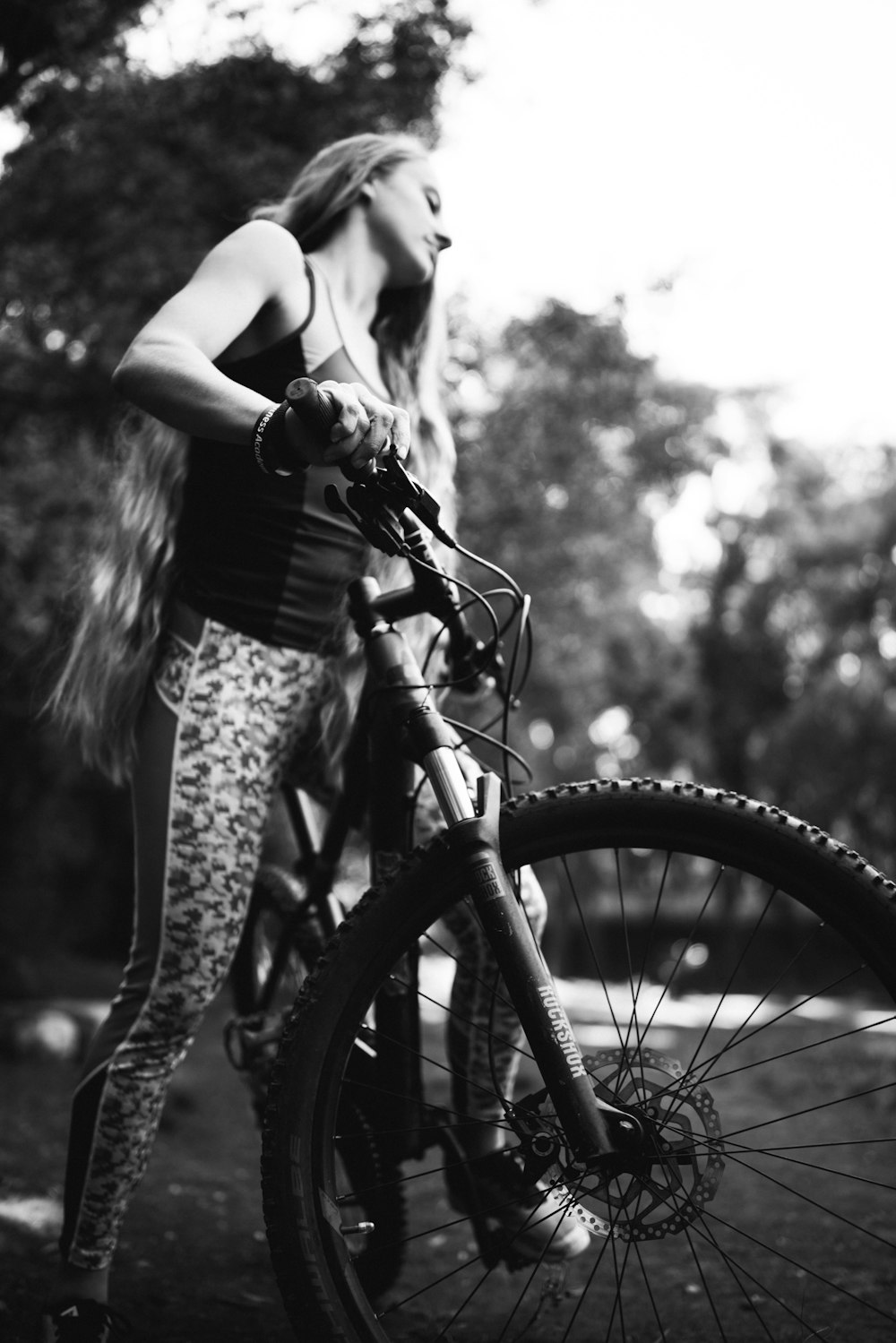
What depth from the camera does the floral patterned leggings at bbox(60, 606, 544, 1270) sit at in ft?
5.78

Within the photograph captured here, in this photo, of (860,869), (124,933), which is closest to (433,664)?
(860,869)

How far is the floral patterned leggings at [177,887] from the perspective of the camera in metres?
1.76

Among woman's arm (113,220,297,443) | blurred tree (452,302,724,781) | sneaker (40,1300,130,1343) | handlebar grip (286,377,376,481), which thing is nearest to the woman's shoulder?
woman's arm (113,220,297,443)

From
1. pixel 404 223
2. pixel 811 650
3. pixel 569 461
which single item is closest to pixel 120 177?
pixel 569 461

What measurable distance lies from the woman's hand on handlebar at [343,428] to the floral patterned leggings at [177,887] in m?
0.51

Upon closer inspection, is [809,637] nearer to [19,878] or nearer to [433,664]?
[19,878]

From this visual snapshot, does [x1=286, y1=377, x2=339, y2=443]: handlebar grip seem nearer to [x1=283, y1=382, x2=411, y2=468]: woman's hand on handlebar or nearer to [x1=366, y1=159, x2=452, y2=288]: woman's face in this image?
[x1=283, y1=382, x2=411, y2=468]: woman's hand on handlebar

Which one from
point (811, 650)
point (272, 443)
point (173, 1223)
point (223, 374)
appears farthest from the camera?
point (811, 650)

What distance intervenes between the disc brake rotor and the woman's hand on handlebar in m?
0.87

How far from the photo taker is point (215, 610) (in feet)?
6.21

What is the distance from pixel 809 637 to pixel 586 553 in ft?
37.5

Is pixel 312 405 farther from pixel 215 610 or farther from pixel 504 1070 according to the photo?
pixel 504 1070

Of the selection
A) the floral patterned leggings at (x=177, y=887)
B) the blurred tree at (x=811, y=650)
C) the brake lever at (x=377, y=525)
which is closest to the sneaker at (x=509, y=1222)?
the floral patterned leggings at (x=177, y=887)

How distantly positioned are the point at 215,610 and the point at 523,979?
0.85 meters
